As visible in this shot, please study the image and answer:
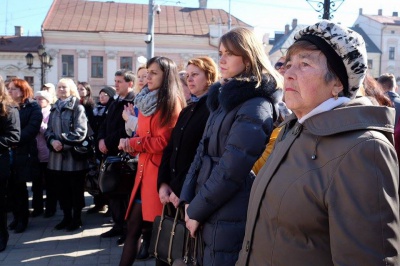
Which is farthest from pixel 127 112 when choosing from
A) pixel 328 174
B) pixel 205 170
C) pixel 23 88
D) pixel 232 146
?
pixel 328 174

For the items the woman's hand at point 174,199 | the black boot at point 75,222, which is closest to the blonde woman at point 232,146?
the woman's hand at point 174,199

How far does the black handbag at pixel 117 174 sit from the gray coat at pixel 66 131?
1336mm

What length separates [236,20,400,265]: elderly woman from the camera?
142cm

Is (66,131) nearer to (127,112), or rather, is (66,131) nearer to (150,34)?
(127,112)

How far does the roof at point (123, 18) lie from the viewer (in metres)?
38.3

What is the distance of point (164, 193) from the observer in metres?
3.54

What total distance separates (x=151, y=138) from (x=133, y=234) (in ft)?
2.79

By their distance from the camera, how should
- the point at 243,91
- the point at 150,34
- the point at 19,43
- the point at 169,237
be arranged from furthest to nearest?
the point at 19,43
the point at 150,34
the point at 169,237
the point at 243,91

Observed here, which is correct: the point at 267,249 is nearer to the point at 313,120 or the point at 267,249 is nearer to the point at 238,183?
the point at 313,120

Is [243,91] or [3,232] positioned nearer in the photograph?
[243,91]

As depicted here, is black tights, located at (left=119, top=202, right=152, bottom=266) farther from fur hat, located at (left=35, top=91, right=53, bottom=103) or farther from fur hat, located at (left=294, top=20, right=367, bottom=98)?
fur hat, located at (left=35, top=91, right=53, bottom=103)

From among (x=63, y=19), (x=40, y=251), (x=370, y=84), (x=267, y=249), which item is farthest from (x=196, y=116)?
(x=63, y=19)

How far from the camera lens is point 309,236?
159cm

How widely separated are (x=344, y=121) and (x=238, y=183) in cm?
121
